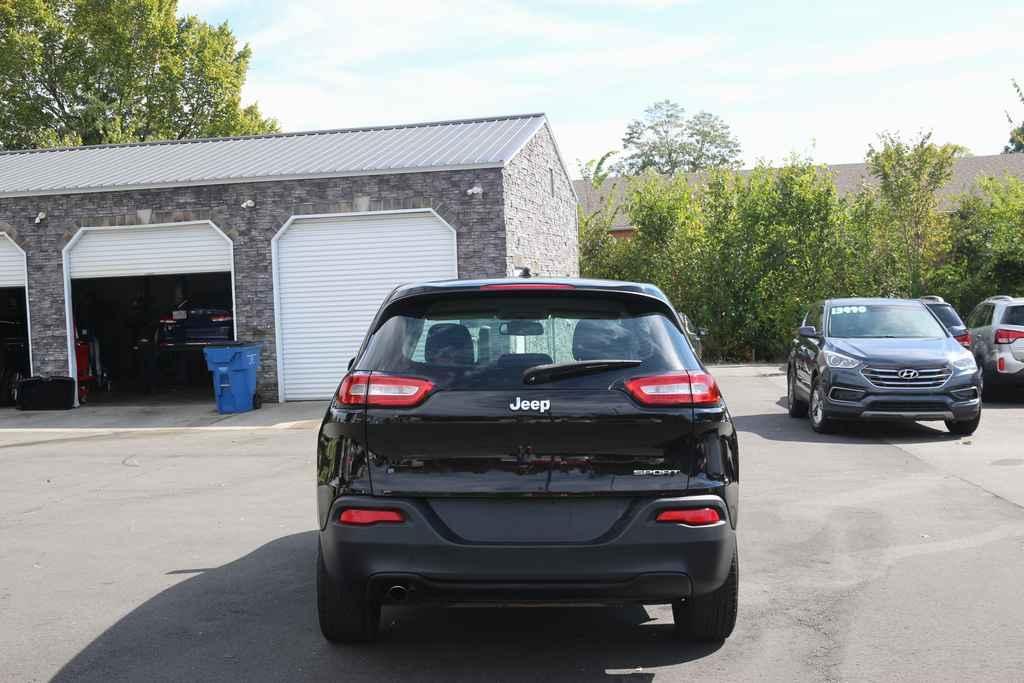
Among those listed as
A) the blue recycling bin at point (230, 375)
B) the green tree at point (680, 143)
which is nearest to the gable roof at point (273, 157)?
the blue recycling bin at point (230, 375)

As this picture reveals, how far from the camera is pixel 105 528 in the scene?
802 centimetres

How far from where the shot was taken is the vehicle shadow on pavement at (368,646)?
458 centimetres

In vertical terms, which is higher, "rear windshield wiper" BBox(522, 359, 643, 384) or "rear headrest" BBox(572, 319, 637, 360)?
"rear headrest" BBox(572, 319, 637, 360)

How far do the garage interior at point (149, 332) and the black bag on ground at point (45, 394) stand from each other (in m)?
1.06

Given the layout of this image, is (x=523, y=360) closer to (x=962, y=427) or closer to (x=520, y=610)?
(x=520, y=610)

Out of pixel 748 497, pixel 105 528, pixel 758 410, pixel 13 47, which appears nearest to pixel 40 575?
pixel 105 528

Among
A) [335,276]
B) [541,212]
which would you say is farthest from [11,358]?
[541,212]

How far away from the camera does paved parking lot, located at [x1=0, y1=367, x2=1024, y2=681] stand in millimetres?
4660

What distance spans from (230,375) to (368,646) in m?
13.5

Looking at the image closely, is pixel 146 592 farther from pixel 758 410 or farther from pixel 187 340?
pixel 187 340

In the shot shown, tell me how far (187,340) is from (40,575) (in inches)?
660

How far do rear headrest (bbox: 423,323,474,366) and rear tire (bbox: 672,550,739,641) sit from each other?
153 cm

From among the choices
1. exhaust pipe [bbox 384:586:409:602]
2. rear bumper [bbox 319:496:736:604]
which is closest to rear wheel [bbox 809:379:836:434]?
rear bumper [bbox 319:496:736:604]

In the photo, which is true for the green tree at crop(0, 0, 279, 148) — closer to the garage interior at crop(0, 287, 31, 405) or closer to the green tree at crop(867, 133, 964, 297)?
the garage interior at crop(0, 287, 31, 405)
